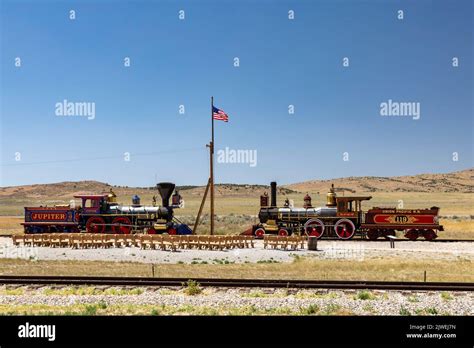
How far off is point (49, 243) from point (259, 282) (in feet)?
52.8

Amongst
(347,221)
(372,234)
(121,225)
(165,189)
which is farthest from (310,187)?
(165,189)

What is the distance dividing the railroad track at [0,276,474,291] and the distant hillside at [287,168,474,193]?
417 ft

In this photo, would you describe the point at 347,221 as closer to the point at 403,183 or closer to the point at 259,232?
the point at 259,232

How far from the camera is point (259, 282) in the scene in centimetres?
1511

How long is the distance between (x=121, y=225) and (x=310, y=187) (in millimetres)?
138647

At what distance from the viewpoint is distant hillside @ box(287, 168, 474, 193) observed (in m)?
147

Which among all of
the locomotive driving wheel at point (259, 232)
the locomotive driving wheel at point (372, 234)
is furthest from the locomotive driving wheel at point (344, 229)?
the locomotive driving wheel at point (259, 232)

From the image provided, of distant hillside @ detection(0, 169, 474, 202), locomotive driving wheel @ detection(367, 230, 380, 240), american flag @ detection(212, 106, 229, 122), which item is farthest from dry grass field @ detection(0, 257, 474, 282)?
distant hillside @ detection(0, 169, 474, 202)

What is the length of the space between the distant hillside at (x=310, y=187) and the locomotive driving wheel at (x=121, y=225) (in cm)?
10327

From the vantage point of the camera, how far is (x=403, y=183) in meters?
162
